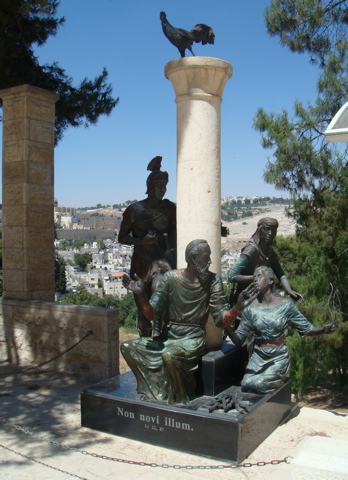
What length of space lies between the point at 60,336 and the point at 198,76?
3709 mm

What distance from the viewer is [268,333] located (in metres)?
4.27

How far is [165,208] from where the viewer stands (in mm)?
5227

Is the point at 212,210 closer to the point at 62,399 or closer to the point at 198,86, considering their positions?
the point at 198,86

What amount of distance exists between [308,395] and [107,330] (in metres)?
6.97

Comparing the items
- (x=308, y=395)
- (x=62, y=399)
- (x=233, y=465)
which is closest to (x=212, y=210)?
(x=233, y=465)

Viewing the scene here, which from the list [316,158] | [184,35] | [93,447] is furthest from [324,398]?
[184,35]

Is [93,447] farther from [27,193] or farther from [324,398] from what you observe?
[324,398]

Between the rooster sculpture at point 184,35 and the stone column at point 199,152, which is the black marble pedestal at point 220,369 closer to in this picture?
the stone column at point 199,152

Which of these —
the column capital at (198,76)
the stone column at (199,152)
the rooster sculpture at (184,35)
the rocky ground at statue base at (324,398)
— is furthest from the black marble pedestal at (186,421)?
the rocky ground at statue base at (324,398)

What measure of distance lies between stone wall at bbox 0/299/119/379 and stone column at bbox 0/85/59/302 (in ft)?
1.15

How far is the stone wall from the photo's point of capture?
6.05 meters

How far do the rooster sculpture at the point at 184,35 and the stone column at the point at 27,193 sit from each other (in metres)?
2.77

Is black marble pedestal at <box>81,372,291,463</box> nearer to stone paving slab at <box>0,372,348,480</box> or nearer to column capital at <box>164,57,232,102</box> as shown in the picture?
stone paving slab at <box>0,372,348,480</box>

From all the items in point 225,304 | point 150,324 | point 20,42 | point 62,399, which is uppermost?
point 20,42
